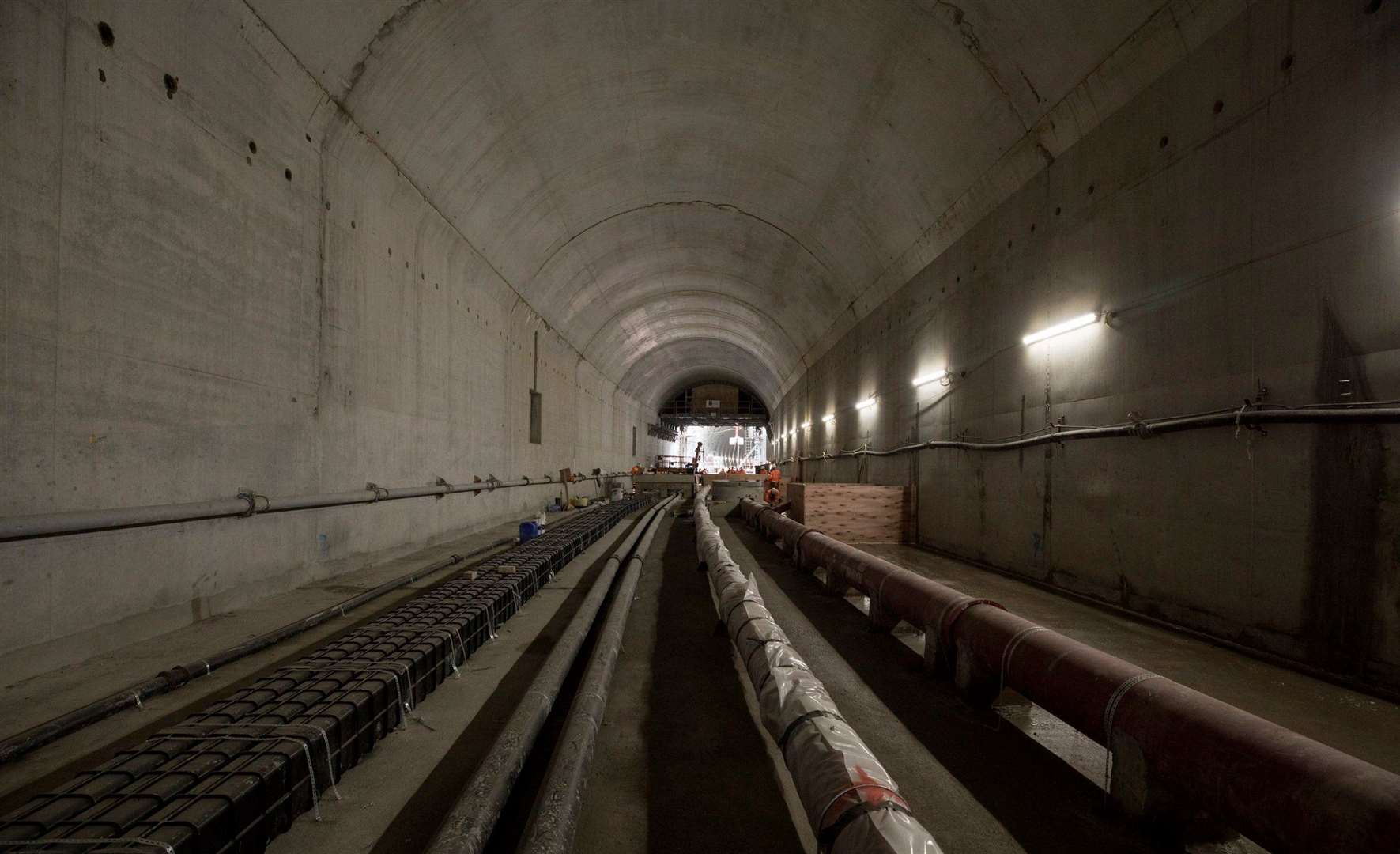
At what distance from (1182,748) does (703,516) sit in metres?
7.15

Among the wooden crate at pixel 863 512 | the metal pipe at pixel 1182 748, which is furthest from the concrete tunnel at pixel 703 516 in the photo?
the wooden crate at pixel 863 512

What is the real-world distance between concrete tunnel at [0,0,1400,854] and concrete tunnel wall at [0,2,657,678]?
0.11ft

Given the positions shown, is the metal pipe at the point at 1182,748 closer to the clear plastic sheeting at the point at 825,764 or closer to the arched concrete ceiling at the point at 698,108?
the clear plastic sheeting at the point at 825,764

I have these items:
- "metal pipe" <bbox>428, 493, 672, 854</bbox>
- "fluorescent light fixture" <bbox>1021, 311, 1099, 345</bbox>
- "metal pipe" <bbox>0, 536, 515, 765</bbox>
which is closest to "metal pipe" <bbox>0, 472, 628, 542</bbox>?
"metal pipe" <bbox>0, 536, 515, 765</bbox>

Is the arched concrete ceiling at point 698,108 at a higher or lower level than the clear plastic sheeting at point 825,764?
higher

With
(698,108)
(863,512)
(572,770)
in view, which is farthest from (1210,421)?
(698,108)

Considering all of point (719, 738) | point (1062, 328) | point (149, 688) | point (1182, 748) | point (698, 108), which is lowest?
point (719, 738)

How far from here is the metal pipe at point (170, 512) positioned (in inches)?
120

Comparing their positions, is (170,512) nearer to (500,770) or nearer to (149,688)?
(149,688)

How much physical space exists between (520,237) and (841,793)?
33.6ft

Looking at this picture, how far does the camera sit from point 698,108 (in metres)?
8.53

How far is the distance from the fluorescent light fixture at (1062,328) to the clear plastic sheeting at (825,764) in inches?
186

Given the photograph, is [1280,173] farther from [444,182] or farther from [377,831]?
→ [444,182]

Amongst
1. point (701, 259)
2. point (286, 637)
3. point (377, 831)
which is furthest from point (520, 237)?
point (377, 831)
